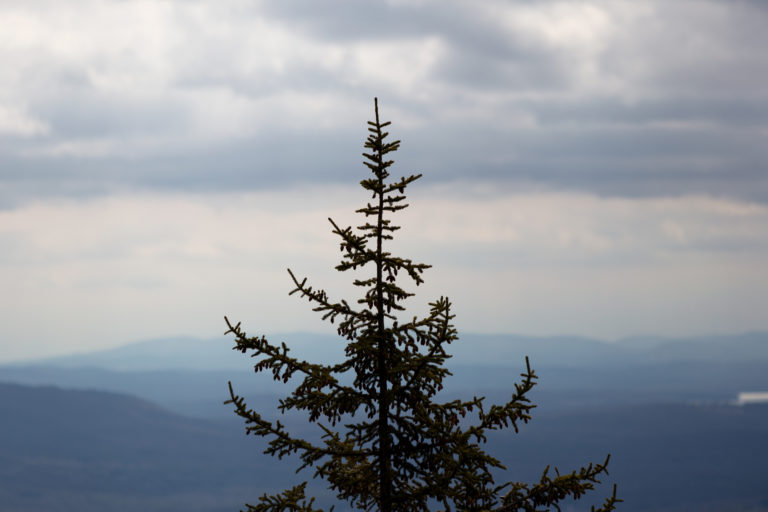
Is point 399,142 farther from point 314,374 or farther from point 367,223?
point 314,374

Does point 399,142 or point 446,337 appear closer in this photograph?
point 446,337

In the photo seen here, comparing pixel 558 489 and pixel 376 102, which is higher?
pixel 376 102

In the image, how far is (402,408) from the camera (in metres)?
17.6

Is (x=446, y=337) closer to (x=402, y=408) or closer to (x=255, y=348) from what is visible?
(x=402, y=408)

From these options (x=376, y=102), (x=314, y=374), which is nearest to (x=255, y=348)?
(x=314, y=374)

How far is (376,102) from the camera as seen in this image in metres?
16.5

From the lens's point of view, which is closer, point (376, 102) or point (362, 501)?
point (376, 102)

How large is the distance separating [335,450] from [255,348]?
286 centimetres

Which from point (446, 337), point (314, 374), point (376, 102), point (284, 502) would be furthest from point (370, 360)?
point (376, 102)

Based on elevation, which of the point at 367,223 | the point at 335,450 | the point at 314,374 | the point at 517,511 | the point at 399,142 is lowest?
the point at 517,511

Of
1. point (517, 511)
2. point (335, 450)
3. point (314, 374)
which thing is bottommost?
point (517, 511)

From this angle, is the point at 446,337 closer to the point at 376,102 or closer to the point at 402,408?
the point at 402,408

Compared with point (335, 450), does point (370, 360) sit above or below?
above

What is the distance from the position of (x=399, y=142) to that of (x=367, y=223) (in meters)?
1.73
